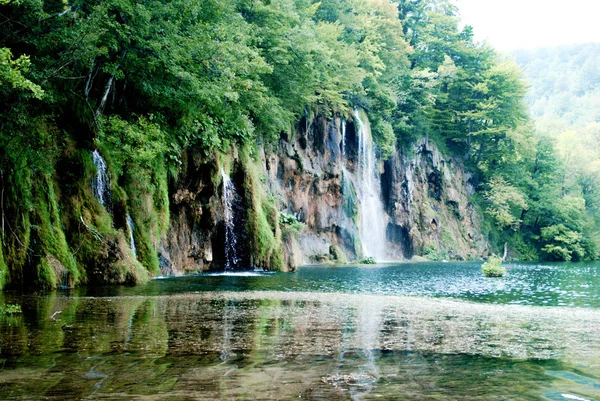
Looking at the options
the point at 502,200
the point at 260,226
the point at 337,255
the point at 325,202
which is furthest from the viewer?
the point at 502,200

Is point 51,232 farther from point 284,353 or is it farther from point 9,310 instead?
point 284,353

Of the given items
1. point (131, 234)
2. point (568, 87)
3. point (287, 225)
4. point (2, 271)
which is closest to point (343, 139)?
point (287, 225)

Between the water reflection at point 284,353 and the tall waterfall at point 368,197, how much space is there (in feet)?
111

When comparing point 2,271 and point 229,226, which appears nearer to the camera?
point 2,271

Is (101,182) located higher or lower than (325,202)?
lower

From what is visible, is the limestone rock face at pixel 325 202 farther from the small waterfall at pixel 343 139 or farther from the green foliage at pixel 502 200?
the green foliage at pixel 502 200

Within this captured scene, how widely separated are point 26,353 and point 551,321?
8.38 m

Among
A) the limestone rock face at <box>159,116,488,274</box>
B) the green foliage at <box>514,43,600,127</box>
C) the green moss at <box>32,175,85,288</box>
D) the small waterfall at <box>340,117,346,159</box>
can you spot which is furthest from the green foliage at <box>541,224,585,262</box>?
the green foliage at <box>514,43,600,127</box>

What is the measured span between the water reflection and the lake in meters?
0.02

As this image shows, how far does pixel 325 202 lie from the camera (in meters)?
40.5

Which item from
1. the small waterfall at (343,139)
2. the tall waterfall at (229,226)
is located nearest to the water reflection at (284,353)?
the tall waterfall at (229,226)

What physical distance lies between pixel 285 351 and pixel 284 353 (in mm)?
122

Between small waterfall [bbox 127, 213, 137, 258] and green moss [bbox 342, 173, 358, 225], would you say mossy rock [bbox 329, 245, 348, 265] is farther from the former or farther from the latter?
small waterfall [bbox 127, 213, 137, 258]

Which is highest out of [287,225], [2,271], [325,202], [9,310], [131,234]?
[325,202]
